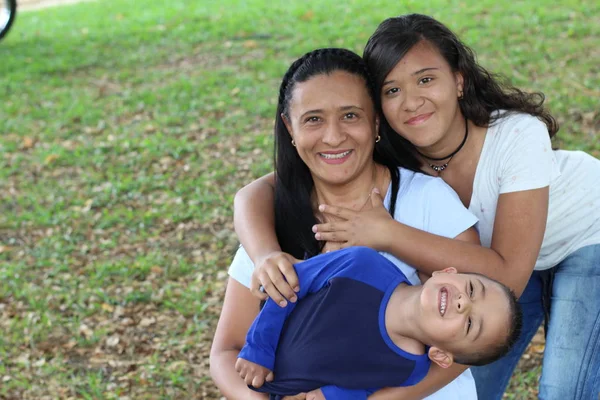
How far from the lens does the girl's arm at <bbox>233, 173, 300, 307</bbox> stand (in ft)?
7.82

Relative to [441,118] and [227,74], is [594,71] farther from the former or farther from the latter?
[441,118]

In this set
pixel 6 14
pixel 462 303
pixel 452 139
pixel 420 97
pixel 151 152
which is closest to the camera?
pixel 462 303

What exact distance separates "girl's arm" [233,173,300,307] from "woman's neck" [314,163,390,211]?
25 cm

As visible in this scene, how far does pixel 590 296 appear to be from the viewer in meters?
2.78

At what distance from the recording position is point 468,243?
2.45 meters

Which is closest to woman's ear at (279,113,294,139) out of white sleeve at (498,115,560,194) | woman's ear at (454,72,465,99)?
woman's ear at (454,72,465,99)

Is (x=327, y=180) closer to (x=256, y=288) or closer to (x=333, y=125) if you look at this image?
(x=333, y=125)

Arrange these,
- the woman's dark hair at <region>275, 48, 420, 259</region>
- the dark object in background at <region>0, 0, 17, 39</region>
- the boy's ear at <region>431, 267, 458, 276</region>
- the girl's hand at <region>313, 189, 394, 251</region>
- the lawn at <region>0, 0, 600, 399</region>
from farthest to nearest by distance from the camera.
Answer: the dark object in background at <region>0, 0, 17, 39</region> < the lawn at <region>0, 0, 600, 399</region> < the woman's dark hair at <region>275, 48, 420, 259</region> < the girl's hand at <region>313, 189, 394, 251</region> < the boy's ear at <region>431, 267, 458, 276</region>

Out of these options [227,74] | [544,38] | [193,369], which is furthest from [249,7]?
[193,369]

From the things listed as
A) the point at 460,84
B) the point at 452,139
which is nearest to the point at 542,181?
the point at 452,139

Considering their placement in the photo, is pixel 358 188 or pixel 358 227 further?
pixel 358 188

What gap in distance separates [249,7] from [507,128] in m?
8.41

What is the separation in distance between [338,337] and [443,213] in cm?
57

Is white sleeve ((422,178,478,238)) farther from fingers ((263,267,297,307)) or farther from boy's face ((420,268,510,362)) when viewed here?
fingers ((263,267,297,307))
